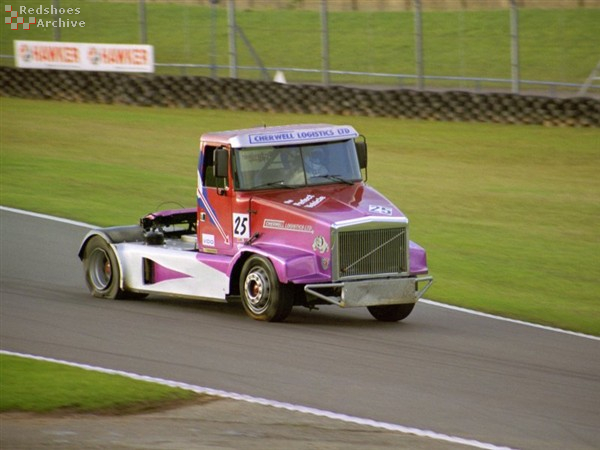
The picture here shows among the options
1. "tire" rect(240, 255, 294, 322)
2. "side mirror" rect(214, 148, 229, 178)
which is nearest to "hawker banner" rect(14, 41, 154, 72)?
"side mirror" rect(214, 148, 229, 178)

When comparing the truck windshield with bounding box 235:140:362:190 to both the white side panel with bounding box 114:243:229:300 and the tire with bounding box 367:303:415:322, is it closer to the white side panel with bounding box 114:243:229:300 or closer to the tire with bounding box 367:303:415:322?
the white side panel with bounding box 114:243:229:300

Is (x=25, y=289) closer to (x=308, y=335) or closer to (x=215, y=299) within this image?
(x=215, y=299)

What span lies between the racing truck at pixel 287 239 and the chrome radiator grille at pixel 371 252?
11mm

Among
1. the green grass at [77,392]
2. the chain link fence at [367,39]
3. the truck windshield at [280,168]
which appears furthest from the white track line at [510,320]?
the chain link fence at [367,39]

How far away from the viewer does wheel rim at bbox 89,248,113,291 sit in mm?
15203

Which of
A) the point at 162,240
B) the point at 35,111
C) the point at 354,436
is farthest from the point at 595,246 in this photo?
the point at 35,111

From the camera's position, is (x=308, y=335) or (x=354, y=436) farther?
(x=308, y=335)

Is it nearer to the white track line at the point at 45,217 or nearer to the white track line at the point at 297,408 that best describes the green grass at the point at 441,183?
the white track line at the point at 45,217

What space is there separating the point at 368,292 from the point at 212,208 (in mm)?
2202

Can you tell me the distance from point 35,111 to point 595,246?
2013 centimetres

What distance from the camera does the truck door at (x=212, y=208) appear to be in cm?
1388

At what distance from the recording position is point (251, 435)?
905 centimetres

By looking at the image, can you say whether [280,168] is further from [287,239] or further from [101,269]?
[101,269]

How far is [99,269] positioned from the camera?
15.3 meters
